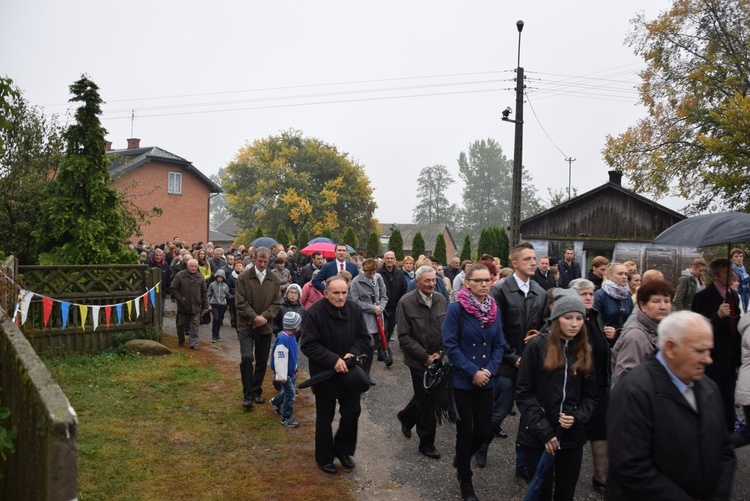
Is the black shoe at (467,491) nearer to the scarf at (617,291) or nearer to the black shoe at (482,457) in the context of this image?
the black shoe at (482,457)

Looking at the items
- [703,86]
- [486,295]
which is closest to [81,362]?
[486,295]

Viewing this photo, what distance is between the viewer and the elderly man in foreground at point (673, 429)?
9.18ft

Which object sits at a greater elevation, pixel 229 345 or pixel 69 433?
pixel 69 433

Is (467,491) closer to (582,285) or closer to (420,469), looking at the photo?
(420,469)

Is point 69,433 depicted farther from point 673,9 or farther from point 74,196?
point 673,9

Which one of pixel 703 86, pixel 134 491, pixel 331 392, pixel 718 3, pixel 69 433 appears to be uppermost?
pixel 718 3

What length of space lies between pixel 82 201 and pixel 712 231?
34.5 feet

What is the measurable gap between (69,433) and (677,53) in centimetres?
3038

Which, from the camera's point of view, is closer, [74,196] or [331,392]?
[331,392]

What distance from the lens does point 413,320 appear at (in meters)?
6.27

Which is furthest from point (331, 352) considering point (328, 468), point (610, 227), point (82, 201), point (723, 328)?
point (610, 227)

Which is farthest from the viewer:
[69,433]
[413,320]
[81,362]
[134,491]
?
[81,362]

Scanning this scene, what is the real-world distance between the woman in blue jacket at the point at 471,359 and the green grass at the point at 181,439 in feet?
3.81

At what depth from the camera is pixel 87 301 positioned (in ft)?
34.4
